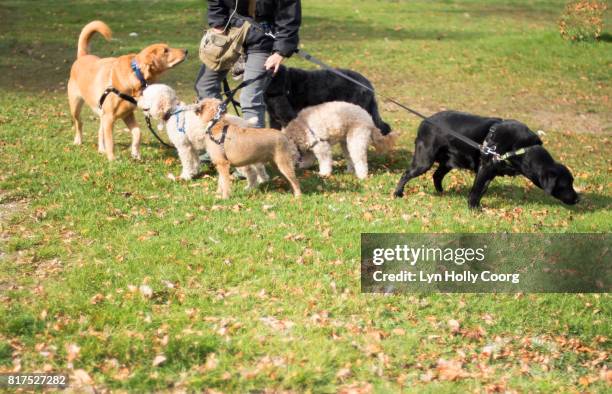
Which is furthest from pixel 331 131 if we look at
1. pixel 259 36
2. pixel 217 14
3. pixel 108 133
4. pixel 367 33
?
pixel 367 33

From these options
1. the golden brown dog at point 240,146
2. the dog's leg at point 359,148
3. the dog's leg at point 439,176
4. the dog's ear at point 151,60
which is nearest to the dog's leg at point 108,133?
the dog's ear at point 151,60

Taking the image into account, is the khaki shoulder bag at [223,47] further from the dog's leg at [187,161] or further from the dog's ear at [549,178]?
the dog's ear at [549,178]

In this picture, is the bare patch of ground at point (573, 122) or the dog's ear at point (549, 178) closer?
the dog's ear at point (549, 178)

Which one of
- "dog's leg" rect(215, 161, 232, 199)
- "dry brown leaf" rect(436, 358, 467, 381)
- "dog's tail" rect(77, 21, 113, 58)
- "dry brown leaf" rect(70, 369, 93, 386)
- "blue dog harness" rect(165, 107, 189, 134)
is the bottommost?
"dry brown leaf" rect(436, 358, 467, 381)

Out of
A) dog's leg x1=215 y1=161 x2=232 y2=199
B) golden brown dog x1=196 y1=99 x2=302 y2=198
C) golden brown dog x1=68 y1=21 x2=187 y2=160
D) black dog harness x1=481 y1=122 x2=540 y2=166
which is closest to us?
black dog harness x1=481 y1=122 x2=540 y2=166

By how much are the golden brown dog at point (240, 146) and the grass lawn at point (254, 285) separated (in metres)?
0.40

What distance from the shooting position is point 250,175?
27.0 feet

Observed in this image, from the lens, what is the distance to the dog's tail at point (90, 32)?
9.70 meters

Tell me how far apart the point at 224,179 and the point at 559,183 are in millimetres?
3627

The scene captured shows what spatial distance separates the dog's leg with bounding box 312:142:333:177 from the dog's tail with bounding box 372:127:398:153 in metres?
0.63

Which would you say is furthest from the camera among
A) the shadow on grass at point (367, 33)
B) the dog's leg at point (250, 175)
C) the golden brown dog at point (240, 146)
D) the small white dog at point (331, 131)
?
the shadow on grass at point (367, 33)

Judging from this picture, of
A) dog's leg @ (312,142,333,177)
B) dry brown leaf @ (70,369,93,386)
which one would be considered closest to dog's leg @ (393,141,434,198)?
dog's leg @ (312,142,333,177)

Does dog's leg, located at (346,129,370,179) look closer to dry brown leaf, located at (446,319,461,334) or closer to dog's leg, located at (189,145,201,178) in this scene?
dog's leg, located at (189,145,201,178)

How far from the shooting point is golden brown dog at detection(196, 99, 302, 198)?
7.55 meters
